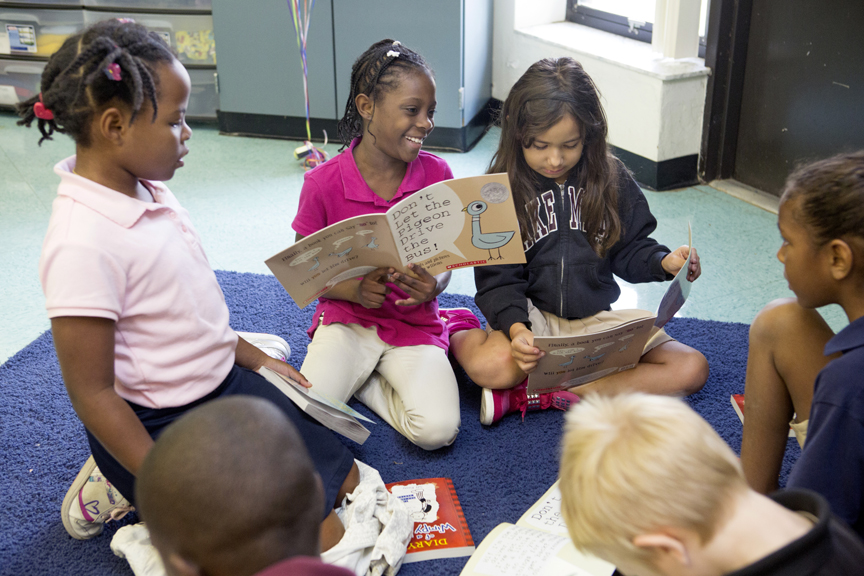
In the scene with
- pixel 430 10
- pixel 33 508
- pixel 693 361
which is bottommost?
pixel 33 508

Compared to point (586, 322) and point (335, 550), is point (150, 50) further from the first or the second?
point (586, 322)

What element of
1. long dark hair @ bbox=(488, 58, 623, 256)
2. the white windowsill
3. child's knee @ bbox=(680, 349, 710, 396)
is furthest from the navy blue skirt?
the white windowsill

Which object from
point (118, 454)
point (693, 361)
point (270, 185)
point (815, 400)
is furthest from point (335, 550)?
point (270, 185)

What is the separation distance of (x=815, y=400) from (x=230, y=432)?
2.29 ft

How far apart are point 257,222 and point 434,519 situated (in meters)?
1.55

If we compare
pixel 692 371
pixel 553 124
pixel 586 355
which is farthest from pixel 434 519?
pixel 553 124

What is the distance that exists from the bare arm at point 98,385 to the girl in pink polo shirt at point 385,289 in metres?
0.49

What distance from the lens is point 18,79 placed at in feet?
11.8

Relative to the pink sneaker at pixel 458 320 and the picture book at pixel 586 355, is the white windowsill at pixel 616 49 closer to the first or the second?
the pink sneaker at pixel 458 320

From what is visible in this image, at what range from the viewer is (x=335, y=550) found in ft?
3.77

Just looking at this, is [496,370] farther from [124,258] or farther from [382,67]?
[124,258]

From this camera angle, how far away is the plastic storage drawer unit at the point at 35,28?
3455mm

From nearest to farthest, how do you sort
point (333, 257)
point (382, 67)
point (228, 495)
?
point (228, 495) < point (333, 257) < point (382, 67)

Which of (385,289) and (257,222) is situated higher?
(385,289)
